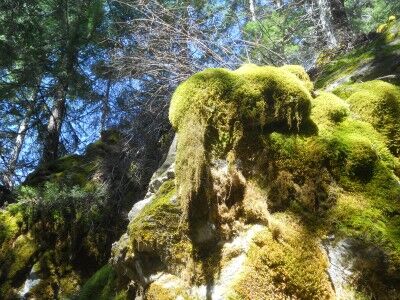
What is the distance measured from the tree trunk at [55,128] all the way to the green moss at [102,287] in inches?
247

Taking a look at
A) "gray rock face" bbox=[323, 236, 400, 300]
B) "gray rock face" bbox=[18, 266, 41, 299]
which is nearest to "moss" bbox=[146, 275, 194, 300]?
"gray rock face" bbox=[323, 236, 400, 300]

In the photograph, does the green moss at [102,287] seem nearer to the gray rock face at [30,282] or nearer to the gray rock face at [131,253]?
the gray rock face at [131,253]

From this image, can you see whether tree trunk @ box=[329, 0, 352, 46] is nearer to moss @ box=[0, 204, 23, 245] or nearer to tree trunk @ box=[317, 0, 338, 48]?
tree trunk @ box=[317, 0, 338, 48]

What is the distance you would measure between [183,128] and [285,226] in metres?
1.26

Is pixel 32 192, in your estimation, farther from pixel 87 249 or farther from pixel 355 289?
pixel 355 289

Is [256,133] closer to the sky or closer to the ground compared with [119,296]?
closer to the sky

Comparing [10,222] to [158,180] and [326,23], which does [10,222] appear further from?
[326,23]

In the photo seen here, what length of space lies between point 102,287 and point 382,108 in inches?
153

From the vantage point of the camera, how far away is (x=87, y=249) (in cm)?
745

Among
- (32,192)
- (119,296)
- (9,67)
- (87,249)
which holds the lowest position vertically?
(119,296)

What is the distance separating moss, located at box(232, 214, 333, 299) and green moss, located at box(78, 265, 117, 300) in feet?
6.98

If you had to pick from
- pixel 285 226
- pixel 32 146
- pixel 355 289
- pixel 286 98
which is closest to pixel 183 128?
pixel 286 98

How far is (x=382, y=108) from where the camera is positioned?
380 cm

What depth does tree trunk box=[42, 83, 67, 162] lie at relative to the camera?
1082 centimetres
